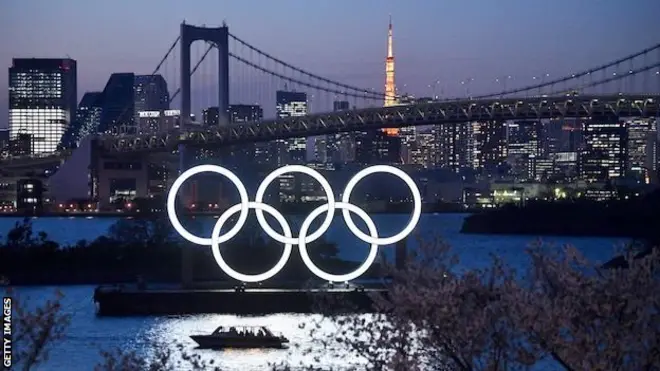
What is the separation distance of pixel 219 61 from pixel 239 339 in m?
20.0

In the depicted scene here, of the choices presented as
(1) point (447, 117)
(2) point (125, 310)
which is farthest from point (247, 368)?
(1) point (447, 117)

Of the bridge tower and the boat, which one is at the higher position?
the bridge tower

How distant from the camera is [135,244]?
68.2ft

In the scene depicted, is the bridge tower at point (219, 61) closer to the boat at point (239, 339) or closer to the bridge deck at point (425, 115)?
the bridge deck at point (425, 115)

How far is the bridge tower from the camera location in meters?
30.6

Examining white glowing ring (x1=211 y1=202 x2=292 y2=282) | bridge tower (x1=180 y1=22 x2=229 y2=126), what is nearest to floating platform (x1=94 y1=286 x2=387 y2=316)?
white glowing ring (x1=211 y1=202 x2=292 y2=282)

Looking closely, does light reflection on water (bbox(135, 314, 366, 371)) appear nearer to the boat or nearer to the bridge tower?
the boat

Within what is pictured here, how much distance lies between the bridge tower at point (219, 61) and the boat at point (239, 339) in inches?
738

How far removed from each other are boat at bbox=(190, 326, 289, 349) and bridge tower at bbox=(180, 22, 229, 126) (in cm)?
1875

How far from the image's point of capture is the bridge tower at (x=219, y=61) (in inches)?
1204

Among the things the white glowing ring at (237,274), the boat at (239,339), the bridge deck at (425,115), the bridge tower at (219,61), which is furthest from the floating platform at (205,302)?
the bridge tower at (219,61)

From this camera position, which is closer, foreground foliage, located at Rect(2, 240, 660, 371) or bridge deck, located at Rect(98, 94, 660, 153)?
foreground foliage, located at Rect(2, 240, 660, 371)

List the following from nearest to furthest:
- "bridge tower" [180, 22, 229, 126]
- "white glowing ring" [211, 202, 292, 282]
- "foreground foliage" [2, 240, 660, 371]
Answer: "foreground foliage" [2, 240, 660, 371] → "white glowing ring" [211, 202, 292, 282] → "bridge tower" [180, 22, 229, 126]

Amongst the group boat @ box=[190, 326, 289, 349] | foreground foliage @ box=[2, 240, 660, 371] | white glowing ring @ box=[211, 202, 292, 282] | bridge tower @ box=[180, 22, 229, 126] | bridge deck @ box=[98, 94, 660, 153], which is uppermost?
bridge tower @ box=[180, 22, 229, 126]
